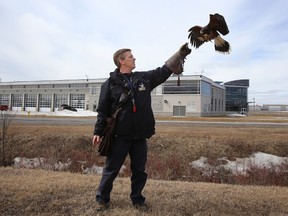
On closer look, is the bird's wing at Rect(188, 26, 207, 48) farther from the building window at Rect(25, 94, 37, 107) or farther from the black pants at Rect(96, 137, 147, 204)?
the building window at Rect(25, 94, 37, 107)

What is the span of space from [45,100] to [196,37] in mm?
75961

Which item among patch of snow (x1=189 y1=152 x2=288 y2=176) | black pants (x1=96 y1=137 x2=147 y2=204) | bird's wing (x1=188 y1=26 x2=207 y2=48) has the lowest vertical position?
patch of snow (x1=189 y1=152 x2=288 y2=176)

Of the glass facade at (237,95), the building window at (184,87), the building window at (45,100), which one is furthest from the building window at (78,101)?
the glass facade at (237,95)

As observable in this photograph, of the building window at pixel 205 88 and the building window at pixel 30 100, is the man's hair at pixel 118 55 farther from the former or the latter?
the building window at pixel 30 100

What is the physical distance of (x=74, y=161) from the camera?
13016 millimetres

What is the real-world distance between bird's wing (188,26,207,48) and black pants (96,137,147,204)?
1.45m

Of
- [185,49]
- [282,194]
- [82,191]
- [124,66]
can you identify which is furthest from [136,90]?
[282,194]

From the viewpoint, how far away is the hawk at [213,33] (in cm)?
362

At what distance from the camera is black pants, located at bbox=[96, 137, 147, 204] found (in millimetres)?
4082

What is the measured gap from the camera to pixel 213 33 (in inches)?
149

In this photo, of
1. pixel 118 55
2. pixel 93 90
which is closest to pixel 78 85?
pixel 93 90

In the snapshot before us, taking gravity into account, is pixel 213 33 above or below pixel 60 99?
below

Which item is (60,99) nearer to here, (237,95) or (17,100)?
(17,100)

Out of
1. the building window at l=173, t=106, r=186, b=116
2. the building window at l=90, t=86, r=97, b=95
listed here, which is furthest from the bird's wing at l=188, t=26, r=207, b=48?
the building window at l=90, t=86, r=97, b=95
